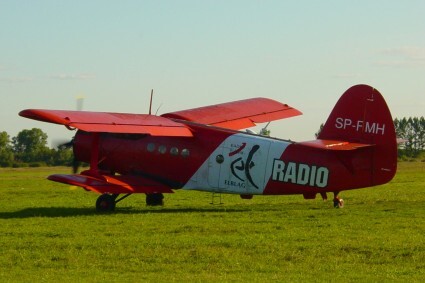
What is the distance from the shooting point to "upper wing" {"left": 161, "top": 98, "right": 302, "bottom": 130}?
26.3 m

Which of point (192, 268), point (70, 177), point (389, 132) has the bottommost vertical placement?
point (192, 268)

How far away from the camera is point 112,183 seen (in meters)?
22.0

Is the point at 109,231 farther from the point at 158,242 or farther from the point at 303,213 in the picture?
the point at 303,213

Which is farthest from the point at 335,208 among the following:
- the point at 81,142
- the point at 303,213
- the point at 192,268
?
the point at 192,268

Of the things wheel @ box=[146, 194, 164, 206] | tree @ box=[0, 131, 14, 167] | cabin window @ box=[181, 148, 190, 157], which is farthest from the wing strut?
tree @ box=[0, 131, 14, 167]

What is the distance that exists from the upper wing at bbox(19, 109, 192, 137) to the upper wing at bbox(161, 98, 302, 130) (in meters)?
2.52

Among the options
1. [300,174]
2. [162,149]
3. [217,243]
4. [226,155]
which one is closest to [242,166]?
[226,155]

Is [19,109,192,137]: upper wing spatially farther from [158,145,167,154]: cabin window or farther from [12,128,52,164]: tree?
[12,128,52,164]: tree

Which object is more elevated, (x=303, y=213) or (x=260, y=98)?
(x=260, y=98)

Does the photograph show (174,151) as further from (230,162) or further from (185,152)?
(230,162)

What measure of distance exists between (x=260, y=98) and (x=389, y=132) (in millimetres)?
8232

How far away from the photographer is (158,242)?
51.3 ft

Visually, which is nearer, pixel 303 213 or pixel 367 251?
pixel 367 251

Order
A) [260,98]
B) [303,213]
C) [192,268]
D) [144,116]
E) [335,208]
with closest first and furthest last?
[192,268], [303,213], [335,208], [144,116], [260,98]
